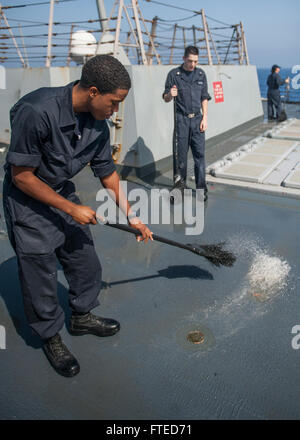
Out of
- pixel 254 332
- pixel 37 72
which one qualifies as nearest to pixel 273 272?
pixel 254 332

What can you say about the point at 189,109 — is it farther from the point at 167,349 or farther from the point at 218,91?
the point at 218,91

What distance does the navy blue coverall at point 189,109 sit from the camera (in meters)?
4.47

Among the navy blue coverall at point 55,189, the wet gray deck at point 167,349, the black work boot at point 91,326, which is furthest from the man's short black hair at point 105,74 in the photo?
the wet gray deck at point 167,349

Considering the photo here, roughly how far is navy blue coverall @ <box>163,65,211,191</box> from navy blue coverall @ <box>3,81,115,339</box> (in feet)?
8.51

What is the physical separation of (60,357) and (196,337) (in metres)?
0.89

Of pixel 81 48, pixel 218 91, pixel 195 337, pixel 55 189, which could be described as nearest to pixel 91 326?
pixel 195 337

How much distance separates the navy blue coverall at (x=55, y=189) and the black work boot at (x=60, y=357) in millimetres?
113

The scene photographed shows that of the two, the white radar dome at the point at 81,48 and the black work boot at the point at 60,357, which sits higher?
the white radar dome at the point at 81,48

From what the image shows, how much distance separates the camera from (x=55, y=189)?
1988mm

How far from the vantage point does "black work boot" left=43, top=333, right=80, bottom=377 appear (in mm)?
2045

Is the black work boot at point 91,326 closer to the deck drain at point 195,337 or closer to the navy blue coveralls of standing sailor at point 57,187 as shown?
the navy blue coveralls of standing sailor at point 57,187

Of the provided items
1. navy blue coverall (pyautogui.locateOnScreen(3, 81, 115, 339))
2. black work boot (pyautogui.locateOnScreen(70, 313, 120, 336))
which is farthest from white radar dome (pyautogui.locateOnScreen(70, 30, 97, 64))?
black work boot (pyautogui.locateOnScreen(70, 313, 120, 336))

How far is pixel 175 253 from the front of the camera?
11.3 feet
